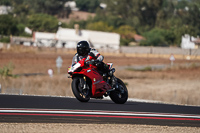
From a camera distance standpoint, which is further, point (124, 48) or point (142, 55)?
point (124, 48)

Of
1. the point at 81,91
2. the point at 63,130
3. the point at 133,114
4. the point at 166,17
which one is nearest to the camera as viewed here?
the point at 63,130

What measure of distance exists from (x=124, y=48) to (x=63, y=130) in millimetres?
94503

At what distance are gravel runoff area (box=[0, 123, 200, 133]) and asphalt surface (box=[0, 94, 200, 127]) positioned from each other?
1.33 feet

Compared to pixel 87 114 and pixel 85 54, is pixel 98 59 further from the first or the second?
pixel 87 114

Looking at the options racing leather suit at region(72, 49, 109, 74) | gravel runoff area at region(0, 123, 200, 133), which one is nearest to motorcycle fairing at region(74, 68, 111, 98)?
racing leather suit at region(72, 49, 109, 74)

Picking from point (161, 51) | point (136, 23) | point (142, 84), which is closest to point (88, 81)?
point (142, 84)

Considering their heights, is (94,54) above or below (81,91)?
above

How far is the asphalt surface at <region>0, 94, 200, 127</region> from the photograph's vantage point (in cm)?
950

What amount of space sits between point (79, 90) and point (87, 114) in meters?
2.02

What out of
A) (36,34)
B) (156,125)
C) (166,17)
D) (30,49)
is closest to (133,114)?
(156,125)

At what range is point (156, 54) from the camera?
95.2 m

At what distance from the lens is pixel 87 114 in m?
10.3

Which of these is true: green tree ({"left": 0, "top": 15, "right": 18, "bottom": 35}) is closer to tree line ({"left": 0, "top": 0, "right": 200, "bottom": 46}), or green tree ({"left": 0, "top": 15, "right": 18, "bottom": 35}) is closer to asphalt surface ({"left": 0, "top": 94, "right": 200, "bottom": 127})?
tree line ({"left": 0, "top": 0, "right": 200, "bottom": 46})

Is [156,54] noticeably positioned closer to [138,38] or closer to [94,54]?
[138,38]
